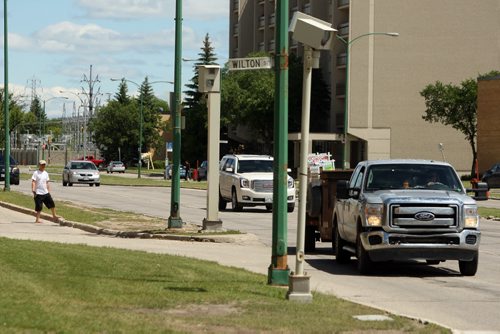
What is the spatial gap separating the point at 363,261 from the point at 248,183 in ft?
68.3

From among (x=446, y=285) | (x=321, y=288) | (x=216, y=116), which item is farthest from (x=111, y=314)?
(x=216, y=116)

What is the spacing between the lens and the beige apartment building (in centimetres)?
8831

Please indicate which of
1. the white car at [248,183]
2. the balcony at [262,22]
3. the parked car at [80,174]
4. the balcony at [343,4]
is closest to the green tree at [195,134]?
the balcony at [262,22]

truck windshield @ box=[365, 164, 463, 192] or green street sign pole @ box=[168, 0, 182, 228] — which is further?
green street sign pole @ box=[168, 0, 182, 228]

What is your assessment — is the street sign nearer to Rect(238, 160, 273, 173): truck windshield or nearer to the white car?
the white car

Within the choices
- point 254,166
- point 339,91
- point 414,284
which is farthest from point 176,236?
point 339,91

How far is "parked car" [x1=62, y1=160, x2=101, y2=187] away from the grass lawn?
50079 millimetres

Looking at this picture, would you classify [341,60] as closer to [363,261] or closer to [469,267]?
[469,267]

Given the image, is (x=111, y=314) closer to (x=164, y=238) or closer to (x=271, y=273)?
(x=271, y=273)

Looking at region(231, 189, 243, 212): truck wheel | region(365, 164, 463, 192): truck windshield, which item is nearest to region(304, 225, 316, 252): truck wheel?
region(365, 164, 463, 192): truck windshield

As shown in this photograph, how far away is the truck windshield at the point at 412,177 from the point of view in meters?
19.1

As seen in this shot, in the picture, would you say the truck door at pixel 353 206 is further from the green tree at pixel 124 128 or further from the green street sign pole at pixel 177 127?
the green tree at pixel 124 128

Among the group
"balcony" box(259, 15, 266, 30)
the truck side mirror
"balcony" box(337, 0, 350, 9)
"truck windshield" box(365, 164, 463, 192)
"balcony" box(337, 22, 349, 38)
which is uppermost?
"balcony" box(259, 15, 266, 30)

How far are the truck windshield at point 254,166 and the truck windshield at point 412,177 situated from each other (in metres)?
21.0
